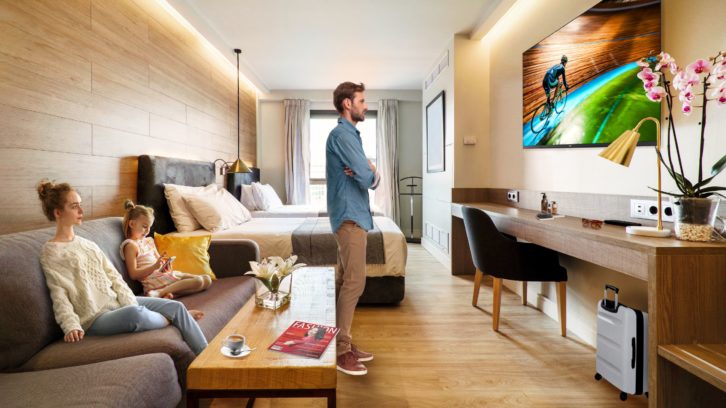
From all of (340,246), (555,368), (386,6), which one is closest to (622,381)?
(555,368)

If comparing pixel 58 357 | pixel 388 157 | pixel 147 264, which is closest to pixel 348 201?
pixel 147 264

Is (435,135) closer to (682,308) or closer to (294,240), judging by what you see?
(294,240)

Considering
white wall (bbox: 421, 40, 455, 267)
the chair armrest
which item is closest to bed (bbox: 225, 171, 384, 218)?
white wall (bbox: 421, 40, 455, 267)

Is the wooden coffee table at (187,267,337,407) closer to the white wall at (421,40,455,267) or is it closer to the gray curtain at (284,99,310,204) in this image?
the white wall at (421,40,455,267)

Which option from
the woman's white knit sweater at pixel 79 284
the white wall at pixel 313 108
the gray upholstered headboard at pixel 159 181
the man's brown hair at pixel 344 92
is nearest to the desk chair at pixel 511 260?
the man's brown hair at pixel 344 92

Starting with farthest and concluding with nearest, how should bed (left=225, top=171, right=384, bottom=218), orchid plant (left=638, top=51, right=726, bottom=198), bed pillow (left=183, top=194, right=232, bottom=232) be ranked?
1. bed (left=225, top=171, right=384, bottom=218)
2. bed pillow (left=183, top=194, right=232, bottom=232)
3. orchid plant (left=638, top=51, right=726, bottom=198)

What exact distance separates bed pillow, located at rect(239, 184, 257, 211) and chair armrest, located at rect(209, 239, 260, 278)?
7.69ft

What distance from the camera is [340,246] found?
82.7 inches

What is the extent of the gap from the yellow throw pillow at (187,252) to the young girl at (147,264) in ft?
0.44

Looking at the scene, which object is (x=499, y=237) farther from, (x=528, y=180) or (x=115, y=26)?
(x=115, y=26)

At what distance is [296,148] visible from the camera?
20.6ft

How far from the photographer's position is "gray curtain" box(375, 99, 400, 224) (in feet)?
20.9

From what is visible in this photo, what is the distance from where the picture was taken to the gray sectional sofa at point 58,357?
42.5 inches

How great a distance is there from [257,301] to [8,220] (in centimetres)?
122
